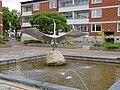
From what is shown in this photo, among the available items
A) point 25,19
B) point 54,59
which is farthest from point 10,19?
point 54,59

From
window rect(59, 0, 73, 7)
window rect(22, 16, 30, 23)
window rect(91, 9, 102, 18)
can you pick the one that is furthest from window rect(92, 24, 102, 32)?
window rect(22, 16, 30, 23)

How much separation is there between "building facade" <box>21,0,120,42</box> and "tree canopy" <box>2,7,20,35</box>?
16.7 metres

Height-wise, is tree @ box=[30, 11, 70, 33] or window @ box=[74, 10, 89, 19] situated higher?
window @ box=[74, 10, 89, 19]

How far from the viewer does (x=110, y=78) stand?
410 inches

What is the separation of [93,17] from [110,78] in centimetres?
3419

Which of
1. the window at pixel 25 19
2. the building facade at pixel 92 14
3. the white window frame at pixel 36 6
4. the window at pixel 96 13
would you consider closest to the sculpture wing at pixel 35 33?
the building facade at pixel 92 14

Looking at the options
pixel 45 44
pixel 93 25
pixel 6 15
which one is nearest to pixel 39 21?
pixel 45 44

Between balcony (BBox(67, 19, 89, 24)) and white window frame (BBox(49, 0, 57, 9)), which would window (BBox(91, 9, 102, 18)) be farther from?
white window frame (BBox(49, 0, 57, 9))

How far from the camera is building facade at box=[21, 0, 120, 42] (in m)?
40.2

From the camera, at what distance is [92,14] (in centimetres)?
4391

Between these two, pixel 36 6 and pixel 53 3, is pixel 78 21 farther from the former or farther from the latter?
pixel 36 6

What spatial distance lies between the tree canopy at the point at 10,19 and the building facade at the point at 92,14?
16.7 meters

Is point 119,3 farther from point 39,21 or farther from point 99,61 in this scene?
point 99,61

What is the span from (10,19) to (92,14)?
3404 cm
